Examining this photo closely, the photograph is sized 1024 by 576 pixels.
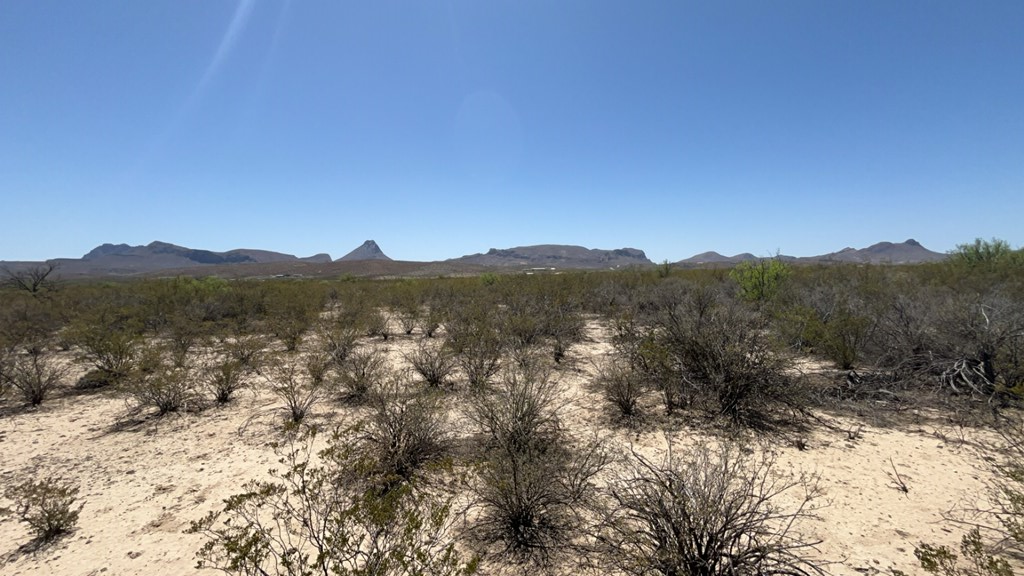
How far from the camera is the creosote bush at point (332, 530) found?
7.68 feet

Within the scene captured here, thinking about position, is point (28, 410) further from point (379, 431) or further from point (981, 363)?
point (981, 363)

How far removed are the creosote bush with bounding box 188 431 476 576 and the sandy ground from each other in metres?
0.45

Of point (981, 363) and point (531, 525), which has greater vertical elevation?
point (981, 363)

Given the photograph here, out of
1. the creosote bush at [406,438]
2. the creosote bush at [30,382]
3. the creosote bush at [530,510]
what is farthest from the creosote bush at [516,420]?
the creosote bush at [30,382]

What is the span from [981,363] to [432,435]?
920 cm

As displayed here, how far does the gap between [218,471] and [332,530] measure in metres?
3.32

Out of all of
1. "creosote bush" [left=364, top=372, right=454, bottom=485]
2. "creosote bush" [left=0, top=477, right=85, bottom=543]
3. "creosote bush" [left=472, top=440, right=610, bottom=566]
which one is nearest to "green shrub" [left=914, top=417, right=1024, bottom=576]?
"creosote bush" [left=472, top=440, right=610, bottom=566]

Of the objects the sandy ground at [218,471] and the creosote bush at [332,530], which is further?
the sandy ground at [218,471]

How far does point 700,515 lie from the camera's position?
9.32 ft

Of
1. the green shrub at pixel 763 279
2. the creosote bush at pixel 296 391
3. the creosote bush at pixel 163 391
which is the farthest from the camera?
the green shrub at pixel 763 279

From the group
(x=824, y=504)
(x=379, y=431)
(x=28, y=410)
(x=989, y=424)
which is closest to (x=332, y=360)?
(x=379, y=431)

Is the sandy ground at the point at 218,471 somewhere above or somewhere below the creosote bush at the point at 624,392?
below

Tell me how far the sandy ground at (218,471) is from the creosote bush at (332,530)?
1.49 ft

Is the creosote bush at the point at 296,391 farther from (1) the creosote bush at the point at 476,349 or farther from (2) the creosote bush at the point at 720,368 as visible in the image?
(2) the creosote bush at the point at 720,368
